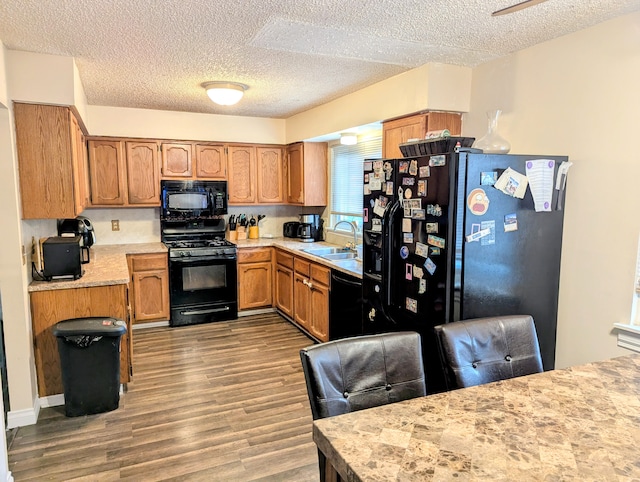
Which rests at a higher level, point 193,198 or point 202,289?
point 193,198

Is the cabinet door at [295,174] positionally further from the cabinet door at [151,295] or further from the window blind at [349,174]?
the cabinet door at [151,295]

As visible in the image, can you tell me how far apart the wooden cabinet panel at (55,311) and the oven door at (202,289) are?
5.22 ft

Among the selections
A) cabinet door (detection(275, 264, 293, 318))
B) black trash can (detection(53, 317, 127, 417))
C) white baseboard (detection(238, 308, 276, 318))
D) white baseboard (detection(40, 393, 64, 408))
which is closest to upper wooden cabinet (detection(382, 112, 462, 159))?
cabinet door (detection(275, 264, 293, 318))

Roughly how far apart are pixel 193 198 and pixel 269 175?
3.27 ft

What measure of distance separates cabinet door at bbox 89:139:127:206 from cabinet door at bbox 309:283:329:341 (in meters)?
2.38

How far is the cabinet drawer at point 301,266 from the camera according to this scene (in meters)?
4.38

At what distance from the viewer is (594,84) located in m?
2.38

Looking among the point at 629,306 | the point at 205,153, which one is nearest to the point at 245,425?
the point at 629,306

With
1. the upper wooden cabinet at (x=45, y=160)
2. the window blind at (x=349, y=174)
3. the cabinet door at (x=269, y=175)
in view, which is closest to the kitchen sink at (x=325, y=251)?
the window blind at (x=349, y=174)

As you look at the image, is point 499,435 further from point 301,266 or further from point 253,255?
point 253,255

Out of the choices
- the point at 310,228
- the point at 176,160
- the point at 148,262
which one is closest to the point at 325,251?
the point at 310,228

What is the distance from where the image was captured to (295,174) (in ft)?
17.7

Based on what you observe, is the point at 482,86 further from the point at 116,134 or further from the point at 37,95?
the point at 116,134

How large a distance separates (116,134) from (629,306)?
4.73 metres
